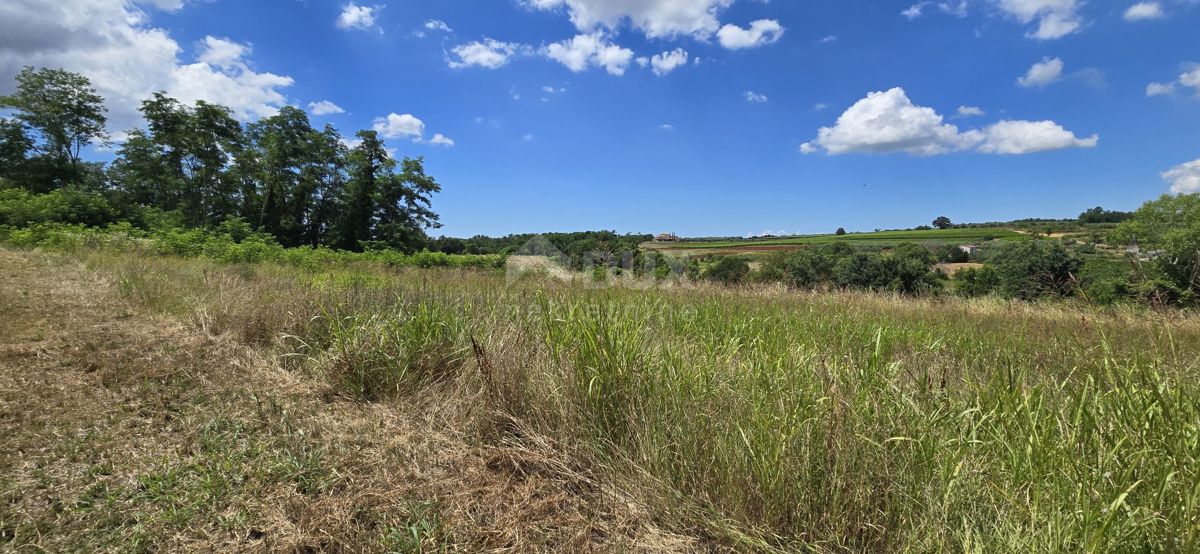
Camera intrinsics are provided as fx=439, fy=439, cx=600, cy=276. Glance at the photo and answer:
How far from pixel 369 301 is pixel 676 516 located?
3.65m

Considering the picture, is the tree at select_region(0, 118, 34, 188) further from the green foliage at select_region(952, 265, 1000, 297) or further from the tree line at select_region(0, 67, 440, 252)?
the green foliage at select_region(952, 265, 1000, 297)

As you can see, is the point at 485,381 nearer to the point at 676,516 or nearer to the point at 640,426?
the point at 640,426

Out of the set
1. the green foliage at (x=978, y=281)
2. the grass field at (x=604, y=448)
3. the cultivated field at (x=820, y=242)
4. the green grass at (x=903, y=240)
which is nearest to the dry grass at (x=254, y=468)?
the grass field at (x=604, y=448)

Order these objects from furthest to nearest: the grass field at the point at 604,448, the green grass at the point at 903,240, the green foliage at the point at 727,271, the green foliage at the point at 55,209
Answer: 1. the green grass at the point at 903,240
2. the green foliage at the point at 55,209
3. the green foliage at the point at 727,271
4. the grass field at the point at 604,448

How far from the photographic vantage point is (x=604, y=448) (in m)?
2.30

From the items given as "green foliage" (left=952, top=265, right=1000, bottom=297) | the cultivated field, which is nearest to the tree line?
the cultivated field

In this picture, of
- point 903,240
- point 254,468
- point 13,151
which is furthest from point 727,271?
point 13,151

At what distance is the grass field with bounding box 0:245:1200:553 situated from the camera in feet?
4.69

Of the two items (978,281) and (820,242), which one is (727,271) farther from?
(820,242)

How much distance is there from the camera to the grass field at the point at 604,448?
143 cm

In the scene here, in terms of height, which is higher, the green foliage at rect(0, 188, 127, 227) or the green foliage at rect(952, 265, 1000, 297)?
the green foliage at rect(0, 188, 127, 227)

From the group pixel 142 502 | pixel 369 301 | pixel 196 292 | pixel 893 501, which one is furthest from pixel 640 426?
pixel 196 292

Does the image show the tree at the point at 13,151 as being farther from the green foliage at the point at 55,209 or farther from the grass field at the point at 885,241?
the grass field at the point at 885,241

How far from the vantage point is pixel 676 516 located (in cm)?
183
